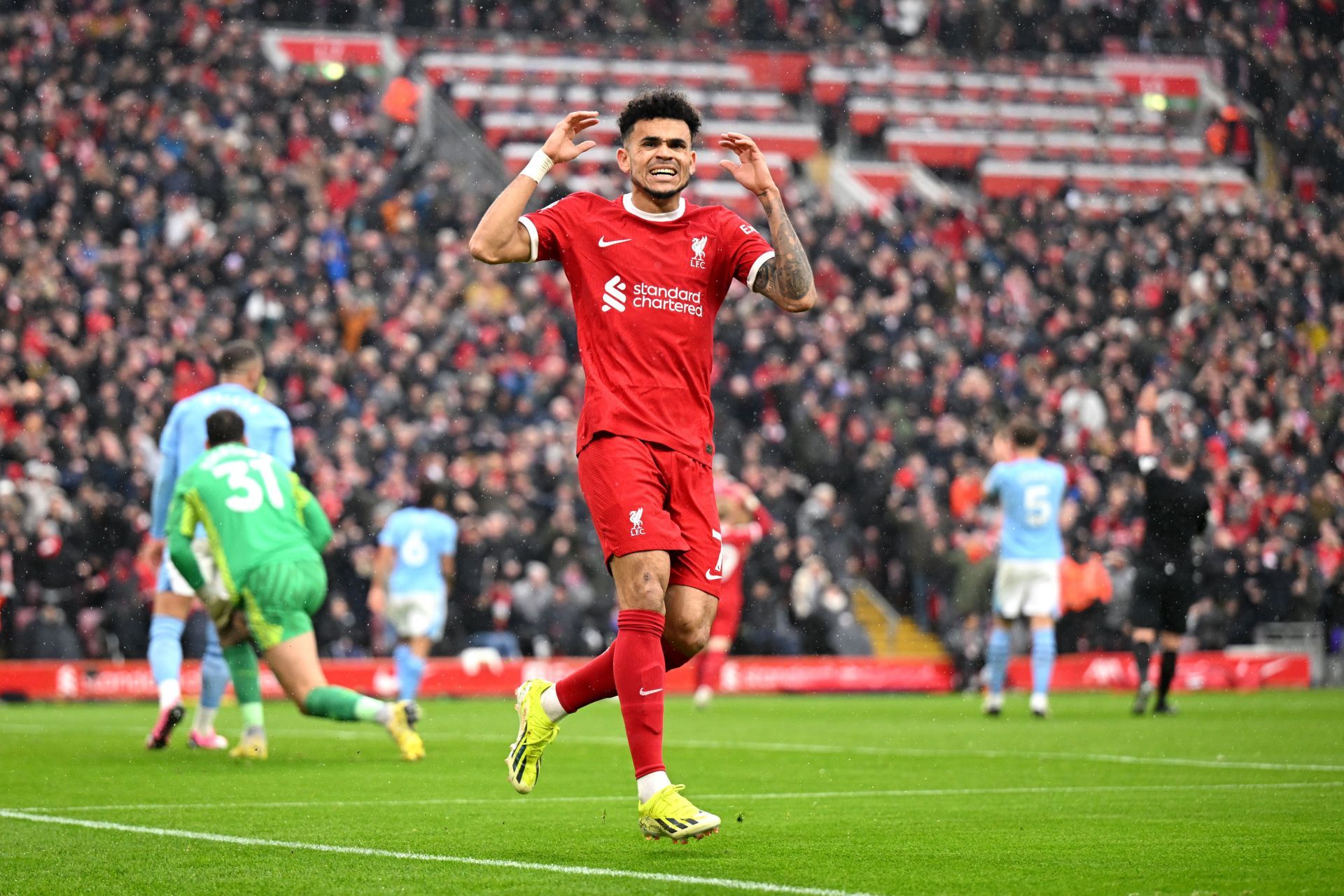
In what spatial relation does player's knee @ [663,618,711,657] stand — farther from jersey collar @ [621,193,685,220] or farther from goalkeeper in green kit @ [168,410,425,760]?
goalkeeper in green kit @ [168,410,425,760]

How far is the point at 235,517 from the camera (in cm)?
1023

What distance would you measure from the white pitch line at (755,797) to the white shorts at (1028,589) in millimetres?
7006

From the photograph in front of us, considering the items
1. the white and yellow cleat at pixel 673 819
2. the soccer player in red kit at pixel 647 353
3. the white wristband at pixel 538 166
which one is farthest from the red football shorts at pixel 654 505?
the white wristband at pixel 538 166

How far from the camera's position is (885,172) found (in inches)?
1388

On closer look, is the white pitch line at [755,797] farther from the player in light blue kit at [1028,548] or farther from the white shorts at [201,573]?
the player in light blue kit at [1028,548]

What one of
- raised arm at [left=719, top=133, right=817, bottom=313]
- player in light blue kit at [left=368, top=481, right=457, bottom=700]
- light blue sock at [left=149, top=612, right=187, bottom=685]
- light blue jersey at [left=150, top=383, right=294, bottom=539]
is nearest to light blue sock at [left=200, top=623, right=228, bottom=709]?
light blue sock at [left=149, top=612, right=187, bottom=685]

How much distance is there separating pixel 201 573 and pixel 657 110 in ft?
15.6

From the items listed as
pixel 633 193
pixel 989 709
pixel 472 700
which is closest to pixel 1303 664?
pixel 989 709

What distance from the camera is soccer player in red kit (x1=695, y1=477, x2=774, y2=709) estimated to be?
17812 mm

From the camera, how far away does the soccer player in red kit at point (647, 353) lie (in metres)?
6.40

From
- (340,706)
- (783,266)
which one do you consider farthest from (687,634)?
(340,706)

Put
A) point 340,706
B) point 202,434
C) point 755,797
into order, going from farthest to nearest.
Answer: point 202,434
point 340,706
point 755,797

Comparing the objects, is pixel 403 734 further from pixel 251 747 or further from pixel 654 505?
pixel 654 505

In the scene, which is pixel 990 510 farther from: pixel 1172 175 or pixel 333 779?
pixel 333 779
